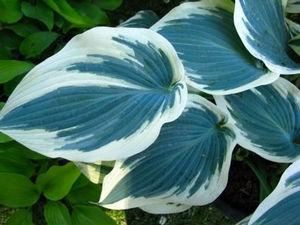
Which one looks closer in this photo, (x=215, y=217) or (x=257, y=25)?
(x=257, y=25)

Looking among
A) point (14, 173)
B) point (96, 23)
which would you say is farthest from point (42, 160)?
point (96, 23)

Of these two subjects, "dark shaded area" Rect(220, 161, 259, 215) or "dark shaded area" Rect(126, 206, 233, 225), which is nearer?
"dark shaded area" Rect(220, 161, 259, 215)

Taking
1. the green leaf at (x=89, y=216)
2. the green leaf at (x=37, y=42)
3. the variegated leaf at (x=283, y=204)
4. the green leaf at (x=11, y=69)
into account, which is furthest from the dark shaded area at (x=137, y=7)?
the variegated leaf at (x=283, y=204)

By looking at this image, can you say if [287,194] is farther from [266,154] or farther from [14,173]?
[14,173]

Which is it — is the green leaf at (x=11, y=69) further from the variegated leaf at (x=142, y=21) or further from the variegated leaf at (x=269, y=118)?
the variegated leaf at (x=269, y=118)

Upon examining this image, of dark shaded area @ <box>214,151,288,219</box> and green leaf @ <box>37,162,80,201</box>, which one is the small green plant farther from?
dark shaded area @ <box>214,151,288,219</box>

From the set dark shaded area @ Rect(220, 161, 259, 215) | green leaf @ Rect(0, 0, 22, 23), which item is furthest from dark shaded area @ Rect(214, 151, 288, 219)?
green leaf @ Rect(0, 0, 22, 23)
